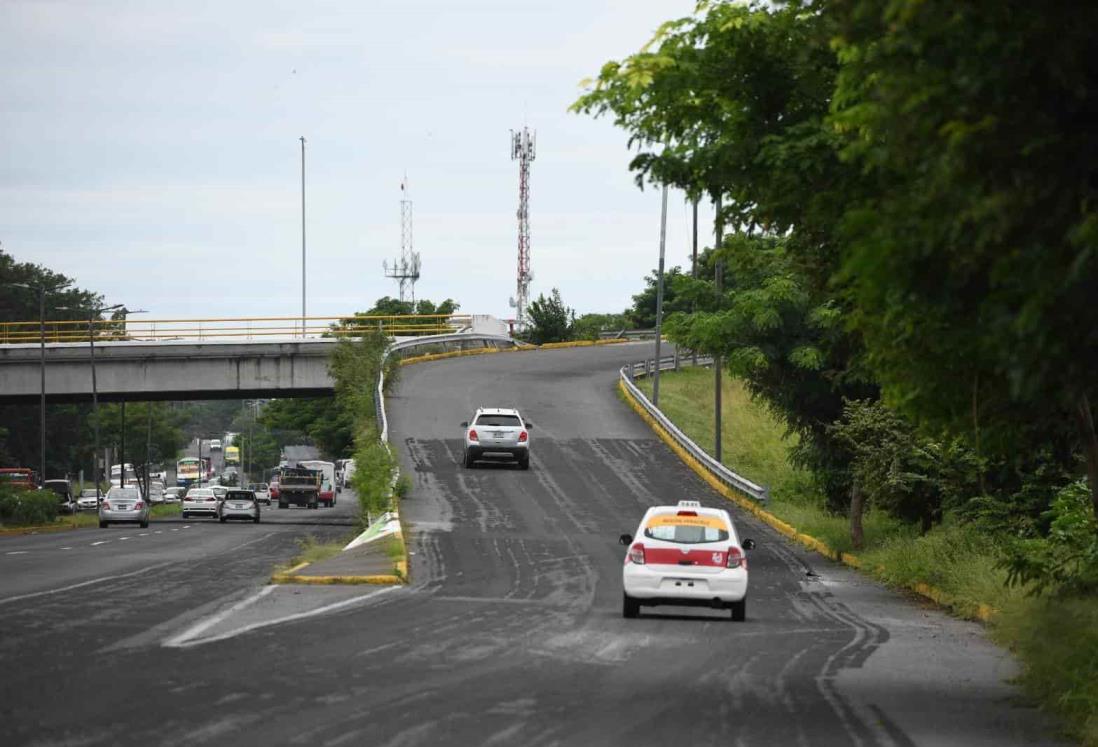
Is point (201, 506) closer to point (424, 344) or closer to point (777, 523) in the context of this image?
point (424, 344)

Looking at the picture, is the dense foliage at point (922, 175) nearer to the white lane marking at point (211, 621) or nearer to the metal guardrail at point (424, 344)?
the white lane marking at point (211, 621)

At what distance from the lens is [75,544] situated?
137ft

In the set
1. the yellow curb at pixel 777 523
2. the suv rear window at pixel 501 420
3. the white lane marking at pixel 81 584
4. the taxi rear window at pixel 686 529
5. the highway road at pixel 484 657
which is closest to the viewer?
the highway road at pixel 484 657

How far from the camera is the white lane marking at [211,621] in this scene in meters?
16.8

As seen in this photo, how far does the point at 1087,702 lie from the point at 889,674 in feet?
11.6

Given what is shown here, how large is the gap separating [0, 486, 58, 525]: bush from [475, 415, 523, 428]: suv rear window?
850 inches

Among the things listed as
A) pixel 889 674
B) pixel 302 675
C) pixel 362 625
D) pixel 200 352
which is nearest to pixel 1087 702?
pixel 889 674

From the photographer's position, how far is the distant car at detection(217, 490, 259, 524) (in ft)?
213

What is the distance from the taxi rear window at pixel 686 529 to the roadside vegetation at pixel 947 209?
398 centimetres

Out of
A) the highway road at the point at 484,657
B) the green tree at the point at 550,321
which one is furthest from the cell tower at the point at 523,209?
the highway road at the point at 484,657

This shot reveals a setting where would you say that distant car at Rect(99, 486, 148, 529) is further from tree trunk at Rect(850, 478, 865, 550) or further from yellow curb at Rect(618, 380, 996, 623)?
tree trunk at Rect(850, 478, 865, 550)

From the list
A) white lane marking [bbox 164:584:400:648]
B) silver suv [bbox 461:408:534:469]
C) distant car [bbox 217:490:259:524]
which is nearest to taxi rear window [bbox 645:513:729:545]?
white lane marking [bbox 164:584:400:648]

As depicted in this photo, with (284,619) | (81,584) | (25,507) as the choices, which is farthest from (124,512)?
(284,619)

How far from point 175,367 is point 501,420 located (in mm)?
20967
